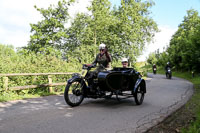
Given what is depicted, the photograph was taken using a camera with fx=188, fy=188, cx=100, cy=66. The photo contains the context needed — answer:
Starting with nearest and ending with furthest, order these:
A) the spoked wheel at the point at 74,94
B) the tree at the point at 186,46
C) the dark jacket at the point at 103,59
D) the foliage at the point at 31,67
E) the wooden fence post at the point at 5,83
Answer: the spoked wheel at the point at 74,94 → the dark jacket at the point at 103,59 → the wooden fence post at the point at 5,83 → the foliage at the point at 31,67 → the tree at the point at 186,46

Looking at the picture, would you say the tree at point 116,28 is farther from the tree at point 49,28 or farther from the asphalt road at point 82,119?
the asphalt road at point 82,119

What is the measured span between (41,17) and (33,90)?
2303 cm

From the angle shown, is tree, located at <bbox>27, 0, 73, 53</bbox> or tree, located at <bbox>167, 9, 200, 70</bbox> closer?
tree, located at <bbox>167, 9, 200, 70</bbox>

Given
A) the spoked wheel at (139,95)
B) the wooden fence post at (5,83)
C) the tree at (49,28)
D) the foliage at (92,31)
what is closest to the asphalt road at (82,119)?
the spoked wheel at (139,95)

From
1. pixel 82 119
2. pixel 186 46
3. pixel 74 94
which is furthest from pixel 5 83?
pixel 186 46

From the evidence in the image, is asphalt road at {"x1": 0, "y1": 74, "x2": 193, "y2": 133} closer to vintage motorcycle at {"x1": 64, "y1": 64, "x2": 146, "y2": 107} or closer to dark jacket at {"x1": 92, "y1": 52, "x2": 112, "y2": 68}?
vintage motorcycle at {"x1": 64, "y1": 64, "x2": 146, "y2": 107}

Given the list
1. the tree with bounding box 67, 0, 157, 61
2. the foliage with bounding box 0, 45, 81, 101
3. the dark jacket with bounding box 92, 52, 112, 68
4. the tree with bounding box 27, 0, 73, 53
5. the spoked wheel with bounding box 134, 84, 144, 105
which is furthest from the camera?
the tree with bounding box 27, 0, 73, 53

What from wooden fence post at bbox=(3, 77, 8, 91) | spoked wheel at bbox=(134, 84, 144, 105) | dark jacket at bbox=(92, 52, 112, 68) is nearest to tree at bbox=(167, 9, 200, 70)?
spoked wheel at bbox=(134, 84, 144, 105)

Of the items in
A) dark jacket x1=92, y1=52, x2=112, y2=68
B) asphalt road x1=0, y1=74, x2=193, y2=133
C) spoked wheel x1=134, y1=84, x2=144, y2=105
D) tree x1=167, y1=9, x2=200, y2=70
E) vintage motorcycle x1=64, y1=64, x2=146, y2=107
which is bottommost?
asphalt road x1=0, y1=74, x2=193, y2=133

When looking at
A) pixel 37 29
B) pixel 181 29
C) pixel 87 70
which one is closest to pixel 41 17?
pixel 37 29

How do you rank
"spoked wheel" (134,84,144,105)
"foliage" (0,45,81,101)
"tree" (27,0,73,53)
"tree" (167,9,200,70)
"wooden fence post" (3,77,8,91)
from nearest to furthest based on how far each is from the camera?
1. "spoked wheel" (134,84,144,105)
2. "wooden fence post" (3,77,8,91)
3. "foliage" (0,45,81,101)
4. "tree" (167,9,200,70)
5. "tree" (27,0,73,53)

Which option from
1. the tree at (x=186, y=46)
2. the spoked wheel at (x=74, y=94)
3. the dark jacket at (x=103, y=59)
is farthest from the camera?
the tree at (x=186, y=46)

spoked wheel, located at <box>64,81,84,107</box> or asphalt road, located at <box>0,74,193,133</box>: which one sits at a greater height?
spoked wheel, located at <box>64,81,84,107</box>

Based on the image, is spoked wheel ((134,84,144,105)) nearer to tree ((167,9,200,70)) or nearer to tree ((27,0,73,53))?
tree ((167,9,200,70))
